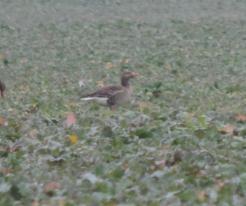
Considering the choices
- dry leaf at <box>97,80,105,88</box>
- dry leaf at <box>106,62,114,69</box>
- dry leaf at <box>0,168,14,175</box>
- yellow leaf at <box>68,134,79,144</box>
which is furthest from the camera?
dry leaf at <box>106,62,114,69</box>

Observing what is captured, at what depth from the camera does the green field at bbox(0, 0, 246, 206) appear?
719 cm

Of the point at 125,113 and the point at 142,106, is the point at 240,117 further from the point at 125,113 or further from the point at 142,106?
the point at 142,106

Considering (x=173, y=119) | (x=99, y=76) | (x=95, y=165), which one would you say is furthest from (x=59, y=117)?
(x=99, y=76)

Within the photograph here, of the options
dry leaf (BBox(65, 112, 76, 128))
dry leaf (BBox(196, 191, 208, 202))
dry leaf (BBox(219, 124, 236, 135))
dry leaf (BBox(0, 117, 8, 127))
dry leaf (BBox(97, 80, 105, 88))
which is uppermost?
dry leaf (BBox(196, 191, 208, 202))

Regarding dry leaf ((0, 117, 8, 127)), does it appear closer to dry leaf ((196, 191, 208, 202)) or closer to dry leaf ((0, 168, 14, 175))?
dry leaf ((0, 168, 14, 175))

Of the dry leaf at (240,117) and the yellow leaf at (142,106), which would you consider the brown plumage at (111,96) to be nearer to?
the yellow leaf at (142,106)

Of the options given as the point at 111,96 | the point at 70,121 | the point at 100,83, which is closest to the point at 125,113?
the point at 70,121

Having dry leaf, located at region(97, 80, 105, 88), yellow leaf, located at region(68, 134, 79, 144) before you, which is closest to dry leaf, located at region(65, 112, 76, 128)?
yellow leaf, located at region(68, 134, 79, 144)

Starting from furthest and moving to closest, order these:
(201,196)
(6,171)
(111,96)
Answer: (111,96) < (6,171) < (201,196)

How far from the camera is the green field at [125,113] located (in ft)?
23.6

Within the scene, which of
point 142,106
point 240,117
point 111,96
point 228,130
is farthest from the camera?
point 111,96

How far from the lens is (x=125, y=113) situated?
11398 millimetres

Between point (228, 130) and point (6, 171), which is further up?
point (6, 171)

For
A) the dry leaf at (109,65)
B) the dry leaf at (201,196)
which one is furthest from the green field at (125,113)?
the dry leaf at (109,65)
